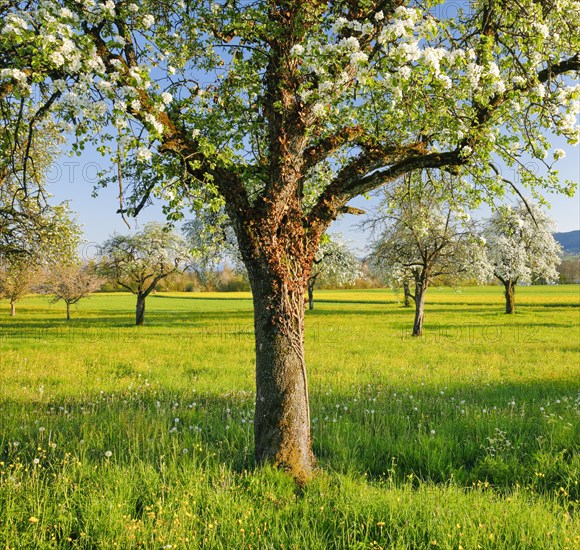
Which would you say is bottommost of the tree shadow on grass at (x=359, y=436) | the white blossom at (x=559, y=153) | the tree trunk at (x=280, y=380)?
the tree shadow on grass at (x=359, y=436)

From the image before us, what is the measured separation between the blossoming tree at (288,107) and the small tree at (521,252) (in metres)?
44.3

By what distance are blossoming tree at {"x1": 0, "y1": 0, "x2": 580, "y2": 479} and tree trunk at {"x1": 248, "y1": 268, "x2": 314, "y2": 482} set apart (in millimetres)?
16

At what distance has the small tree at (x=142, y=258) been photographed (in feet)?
117

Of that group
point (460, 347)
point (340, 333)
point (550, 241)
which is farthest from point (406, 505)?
point (550, 241)

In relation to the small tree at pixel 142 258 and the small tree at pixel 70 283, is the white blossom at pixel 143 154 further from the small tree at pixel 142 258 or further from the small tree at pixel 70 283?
the small tree at pixel 70 283

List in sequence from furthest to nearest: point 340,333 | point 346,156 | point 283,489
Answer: point 340,333
point 346,156
point 283,489

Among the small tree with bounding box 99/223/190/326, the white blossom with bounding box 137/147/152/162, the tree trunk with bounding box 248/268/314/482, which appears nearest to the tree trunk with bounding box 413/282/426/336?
the small tree with bounding box 99/223/190/326

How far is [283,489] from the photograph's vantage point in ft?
17.7

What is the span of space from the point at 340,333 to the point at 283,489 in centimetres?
2439

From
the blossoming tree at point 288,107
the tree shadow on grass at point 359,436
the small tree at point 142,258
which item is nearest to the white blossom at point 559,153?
the blossoming tree at point 288,107

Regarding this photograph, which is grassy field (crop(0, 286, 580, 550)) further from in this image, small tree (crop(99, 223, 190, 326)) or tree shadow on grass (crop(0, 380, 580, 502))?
small tree (crop(99, 223, 190, 326))

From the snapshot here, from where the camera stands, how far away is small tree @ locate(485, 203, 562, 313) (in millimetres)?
49312

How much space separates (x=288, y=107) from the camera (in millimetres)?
6246

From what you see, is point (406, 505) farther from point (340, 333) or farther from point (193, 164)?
point (340, 333)
